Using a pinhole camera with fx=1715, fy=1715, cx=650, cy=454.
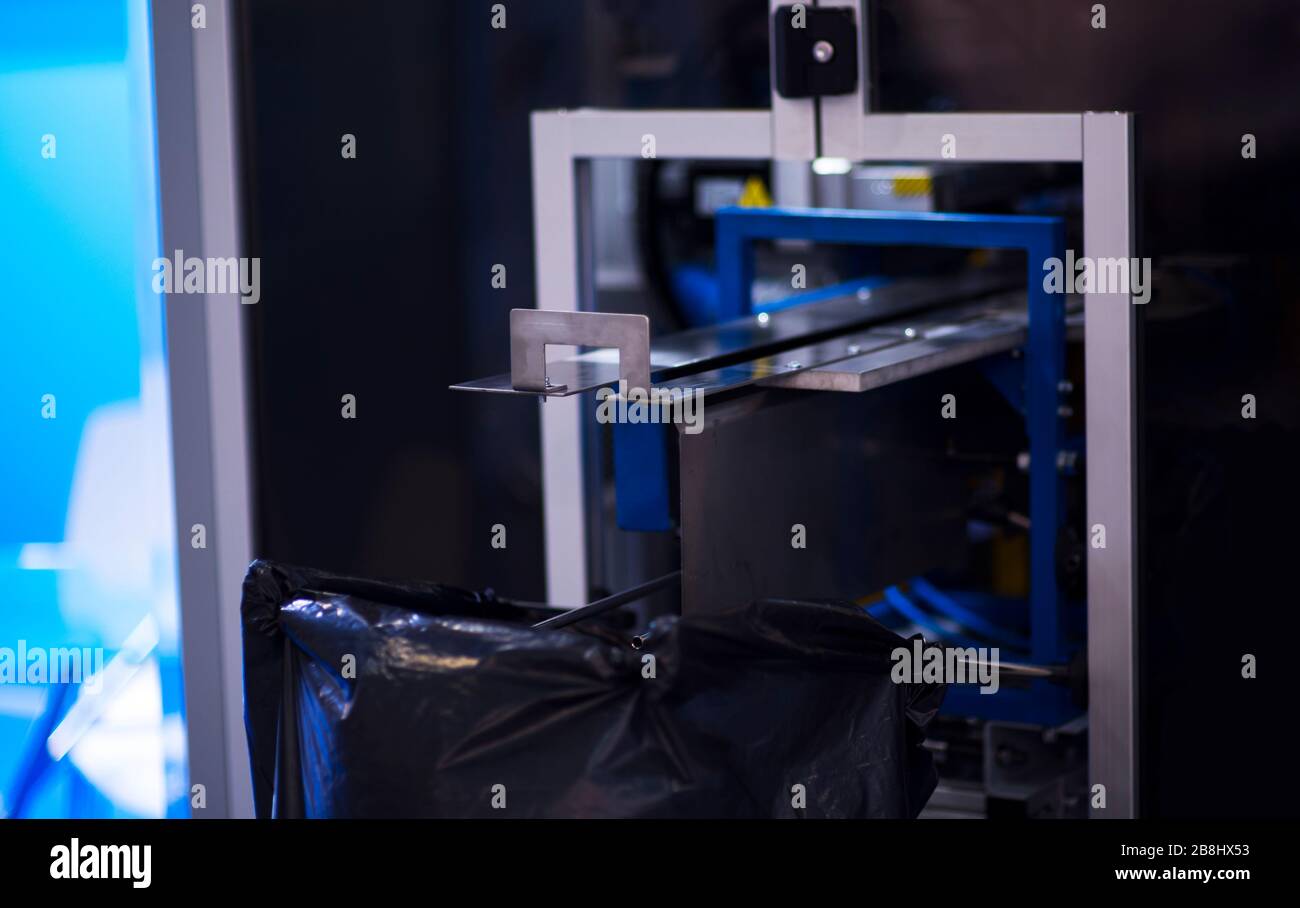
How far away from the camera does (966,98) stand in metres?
1.95

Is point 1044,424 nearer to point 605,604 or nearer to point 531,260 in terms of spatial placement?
point 605,604

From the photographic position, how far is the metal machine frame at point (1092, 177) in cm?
188

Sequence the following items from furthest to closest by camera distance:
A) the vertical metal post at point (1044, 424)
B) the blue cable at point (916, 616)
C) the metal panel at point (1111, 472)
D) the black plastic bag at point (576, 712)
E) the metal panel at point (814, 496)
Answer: the blue cable at point (916, 616)
the vertical metal post at point (1044, 424)
the metal panel at point (1111, 472)
the metal panel at point (814, 496)
the black plastic bag at point (576, 712)

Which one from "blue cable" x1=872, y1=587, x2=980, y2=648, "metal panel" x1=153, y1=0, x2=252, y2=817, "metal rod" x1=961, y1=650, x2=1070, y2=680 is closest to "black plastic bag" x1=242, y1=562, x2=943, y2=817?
"metal rod" x1=961, y1=650, x2=1070, y2=680

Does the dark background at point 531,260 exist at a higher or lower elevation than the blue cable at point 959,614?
higher

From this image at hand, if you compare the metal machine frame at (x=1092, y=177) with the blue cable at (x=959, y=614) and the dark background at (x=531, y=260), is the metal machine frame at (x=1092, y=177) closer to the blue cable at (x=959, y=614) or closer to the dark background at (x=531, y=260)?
the dark background at (x=531, y=260)

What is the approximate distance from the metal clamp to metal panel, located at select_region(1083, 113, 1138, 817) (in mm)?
611

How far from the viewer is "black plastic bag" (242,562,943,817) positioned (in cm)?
148

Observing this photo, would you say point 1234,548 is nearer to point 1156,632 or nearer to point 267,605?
point 1156,632

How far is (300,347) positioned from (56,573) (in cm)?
43

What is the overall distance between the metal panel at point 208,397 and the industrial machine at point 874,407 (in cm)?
41

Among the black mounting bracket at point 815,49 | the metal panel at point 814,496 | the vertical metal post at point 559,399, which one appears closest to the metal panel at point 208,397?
the vertical metal post at point 559,399

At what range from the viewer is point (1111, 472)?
6.28ft

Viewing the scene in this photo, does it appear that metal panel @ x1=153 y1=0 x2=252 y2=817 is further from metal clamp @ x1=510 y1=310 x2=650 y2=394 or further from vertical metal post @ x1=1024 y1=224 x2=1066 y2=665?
vertical metal post @ x1=1024 y1=224 x2=1066 y2=665
